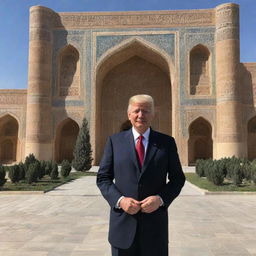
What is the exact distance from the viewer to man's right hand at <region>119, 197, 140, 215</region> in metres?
1.53

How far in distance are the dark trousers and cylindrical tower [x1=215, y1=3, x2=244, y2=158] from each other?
1535cm

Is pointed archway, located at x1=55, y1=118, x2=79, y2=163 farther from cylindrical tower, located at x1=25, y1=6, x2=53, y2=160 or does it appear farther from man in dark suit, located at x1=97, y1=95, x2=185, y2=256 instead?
man in dark suit, located at x1=97, y1=95, x2=185, y2=256

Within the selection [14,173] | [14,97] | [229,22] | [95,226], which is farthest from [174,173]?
[14,97]

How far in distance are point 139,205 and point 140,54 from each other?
18109mm

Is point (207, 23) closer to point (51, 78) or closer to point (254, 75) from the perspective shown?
point (254, 75)

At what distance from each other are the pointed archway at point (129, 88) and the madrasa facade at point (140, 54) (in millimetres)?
792

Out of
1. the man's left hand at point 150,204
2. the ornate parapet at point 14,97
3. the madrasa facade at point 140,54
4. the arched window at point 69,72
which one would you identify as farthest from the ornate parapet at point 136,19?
the man's left hand at point 150,204

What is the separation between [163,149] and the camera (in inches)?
67.2

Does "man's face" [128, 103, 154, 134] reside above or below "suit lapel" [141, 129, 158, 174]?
above

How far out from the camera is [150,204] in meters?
1.54

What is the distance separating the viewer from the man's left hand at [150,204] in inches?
60.5

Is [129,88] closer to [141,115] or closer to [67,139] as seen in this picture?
[67,139]

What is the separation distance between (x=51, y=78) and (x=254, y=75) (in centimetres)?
1179

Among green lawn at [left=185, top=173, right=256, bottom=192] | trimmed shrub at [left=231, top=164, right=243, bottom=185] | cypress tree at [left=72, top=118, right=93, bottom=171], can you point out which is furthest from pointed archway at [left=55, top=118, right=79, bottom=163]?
trimmed shrub at [left=231, top=164, right=243, bottom=185]
